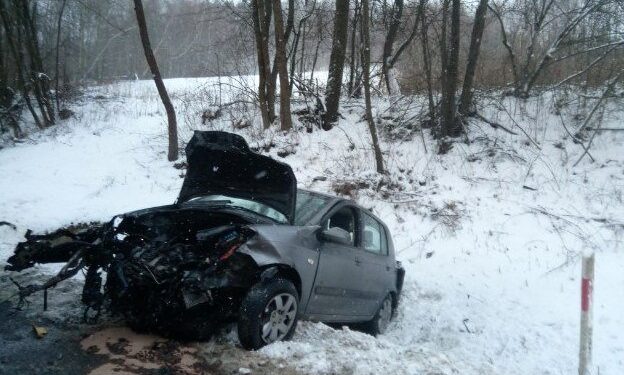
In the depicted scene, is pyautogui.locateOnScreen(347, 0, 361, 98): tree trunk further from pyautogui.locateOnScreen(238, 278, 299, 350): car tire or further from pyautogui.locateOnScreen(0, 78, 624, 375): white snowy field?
pyautogui.locateOnScreen(238, 278, 299, 350): car tire

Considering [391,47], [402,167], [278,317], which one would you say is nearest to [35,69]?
[391,47]

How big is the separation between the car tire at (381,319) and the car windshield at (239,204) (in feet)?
7.77

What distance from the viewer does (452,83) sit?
12117 millimetres

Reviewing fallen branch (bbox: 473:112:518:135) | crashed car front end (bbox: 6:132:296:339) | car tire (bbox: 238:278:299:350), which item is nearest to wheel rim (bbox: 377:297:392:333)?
car tire (bbox: 238:278:299:350)

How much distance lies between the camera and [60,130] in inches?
572

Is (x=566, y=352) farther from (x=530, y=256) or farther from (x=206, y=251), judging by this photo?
(x=206, y=251)

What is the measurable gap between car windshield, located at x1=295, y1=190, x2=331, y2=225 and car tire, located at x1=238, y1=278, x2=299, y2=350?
0.85 metres

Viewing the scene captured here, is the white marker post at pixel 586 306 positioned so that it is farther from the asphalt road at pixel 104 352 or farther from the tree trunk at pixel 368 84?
the tree trunk at pixel 368 84

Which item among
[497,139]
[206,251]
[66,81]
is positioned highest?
[66,81]

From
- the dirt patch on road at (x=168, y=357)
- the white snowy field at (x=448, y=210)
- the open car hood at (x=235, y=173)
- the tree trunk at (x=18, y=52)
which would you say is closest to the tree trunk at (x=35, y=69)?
the tree trunk at (x=18, y=52)

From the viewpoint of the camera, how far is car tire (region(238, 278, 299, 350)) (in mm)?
3697

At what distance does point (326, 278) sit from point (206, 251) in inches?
50.4

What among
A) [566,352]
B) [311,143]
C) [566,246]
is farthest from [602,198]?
[311,143]

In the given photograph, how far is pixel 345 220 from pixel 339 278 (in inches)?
31.5
